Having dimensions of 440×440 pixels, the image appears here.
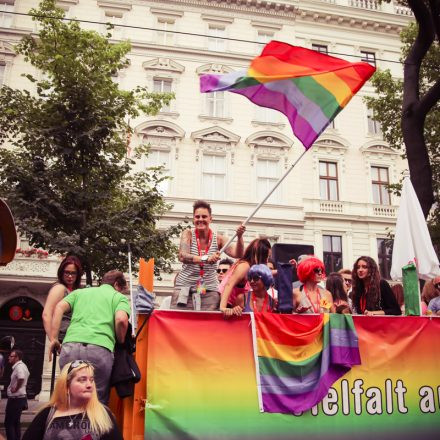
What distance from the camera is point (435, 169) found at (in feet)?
53.2

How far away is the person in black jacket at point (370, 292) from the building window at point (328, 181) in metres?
18.1

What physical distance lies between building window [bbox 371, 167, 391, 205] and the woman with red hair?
63.7 ft

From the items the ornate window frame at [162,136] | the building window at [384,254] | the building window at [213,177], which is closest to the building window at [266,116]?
the building window at [213,177]

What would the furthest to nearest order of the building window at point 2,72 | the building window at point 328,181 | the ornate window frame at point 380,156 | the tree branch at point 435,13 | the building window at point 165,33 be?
the ornate window frame at point 380,156, the building window at point 165,33, the building window at point 328,181, the building window at point 2,72, the tree branch at point 435,13

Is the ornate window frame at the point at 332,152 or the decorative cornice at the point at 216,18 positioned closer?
the ornate window frame at the point at 332,152

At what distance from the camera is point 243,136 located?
2317cm

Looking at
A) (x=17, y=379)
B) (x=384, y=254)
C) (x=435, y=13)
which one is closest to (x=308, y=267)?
(x=435, y=13)

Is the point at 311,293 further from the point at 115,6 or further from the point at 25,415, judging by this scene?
the point at 115,6

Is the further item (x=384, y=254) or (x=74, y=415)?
(x=384, y=254)

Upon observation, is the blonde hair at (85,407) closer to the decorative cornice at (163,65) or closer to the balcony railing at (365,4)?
the decorative cornice at (163,65)

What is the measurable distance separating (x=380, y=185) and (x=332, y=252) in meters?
4.63

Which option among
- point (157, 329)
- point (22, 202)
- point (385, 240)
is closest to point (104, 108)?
point (22, 202)

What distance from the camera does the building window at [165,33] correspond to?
23.9 metres

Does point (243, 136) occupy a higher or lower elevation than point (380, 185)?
higher
